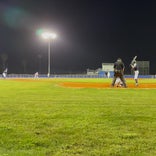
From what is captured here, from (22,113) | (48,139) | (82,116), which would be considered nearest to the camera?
(48,139)

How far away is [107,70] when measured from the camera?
73.3 meters

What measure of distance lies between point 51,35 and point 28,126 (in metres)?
59.4

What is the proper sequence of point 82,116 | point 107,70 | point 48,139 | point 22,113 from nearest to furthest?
point 48,139
point 82,116
point 22,113
point 107,70

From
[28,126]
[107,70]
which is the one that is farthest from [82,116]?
[107,70]

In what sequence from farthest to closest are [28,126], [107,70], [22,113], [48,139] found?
[107,70], [22,113], [28,126], [48,139]

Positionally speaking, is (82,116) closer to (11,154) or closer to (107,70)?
(11,154)

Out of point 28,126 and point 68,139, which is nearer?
point 68,139

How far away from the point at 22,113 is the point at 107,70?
211 ft

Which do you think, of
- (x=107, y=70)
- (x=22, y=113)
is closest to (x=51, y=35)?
(x=107, y=70)

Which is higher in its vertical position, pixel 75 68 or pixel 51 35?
pixel 51 35

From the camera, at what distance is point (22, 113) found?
939cm

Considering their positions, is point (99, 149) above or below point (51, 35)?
below

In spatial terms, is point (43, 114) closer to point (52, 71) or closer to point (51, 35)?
point (51, 35)

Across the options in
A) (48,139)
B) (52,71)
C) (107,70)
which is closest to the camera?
(48,139)
